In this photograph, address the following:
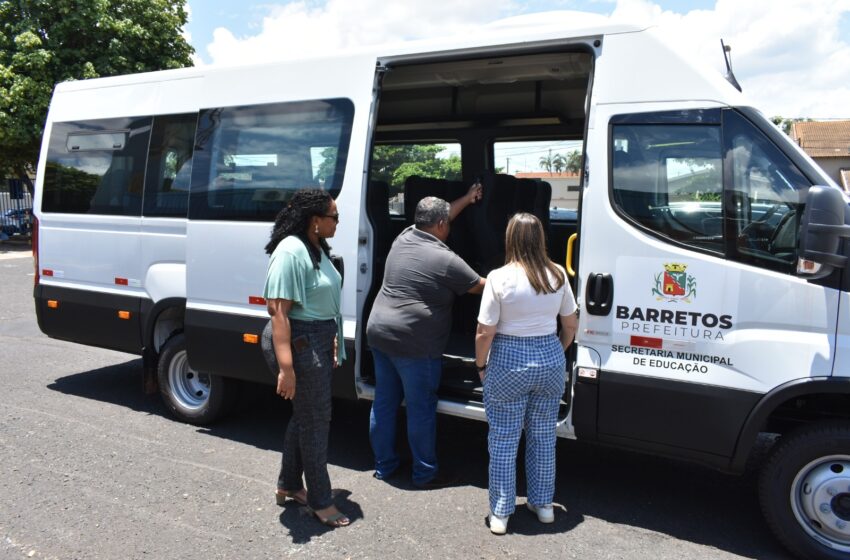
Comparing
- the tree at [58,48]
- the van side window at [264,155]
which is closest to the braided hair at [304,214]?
the van side window at [264,155]

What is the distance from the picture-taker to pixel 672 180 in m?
3.48

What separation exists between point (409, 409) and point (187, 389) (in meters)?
2.28

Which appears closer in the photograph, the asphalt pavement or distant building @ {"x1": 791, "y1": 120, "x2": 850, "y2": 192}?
the asphalt pavement

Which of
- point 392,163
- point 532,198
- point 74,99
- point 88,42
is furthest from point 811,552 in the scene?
point 88,42

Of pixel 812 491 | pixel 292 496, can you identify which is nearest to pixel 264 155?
pixel 292 496

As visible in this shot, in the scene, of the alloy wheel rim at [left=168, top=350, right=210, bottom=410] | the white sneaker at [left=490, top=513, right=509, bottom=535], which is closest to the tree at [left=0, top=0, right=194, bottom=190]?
the alloy wheel rim at [left=168, top=350, right=210, bottom=410]

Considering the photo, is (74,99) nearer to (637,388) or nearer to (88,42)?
(637,388)

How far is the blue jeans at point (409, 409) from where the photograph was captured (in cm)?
405

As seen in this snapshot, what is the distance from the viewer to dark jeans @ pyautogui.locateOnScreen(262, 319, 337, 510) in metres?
3.61

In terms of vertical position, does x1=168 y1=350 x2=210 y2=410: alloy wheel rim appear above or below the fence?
below

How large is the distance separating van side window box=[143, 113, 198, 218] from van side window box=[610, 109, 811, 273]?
331 cm

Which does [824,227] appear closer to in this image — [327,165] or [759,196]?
[759,196]

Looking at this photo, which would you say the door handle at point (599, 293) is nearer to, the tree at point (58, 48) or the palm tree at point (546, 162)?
the palm tree at point (546, 162)

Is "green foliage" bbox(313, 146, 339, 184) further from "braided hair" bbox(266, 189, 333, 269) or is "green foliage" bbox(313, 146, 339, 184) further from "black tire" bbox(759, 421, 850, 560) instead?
"black tire" bbox(759, 421, 850, 560)
